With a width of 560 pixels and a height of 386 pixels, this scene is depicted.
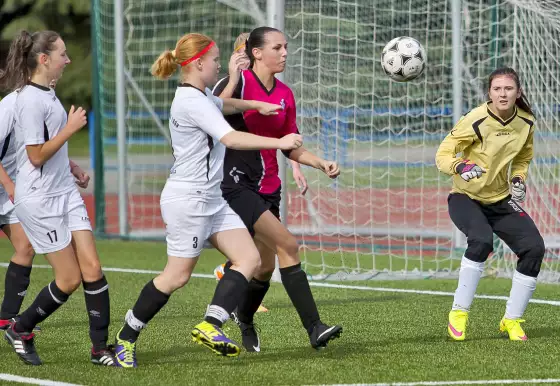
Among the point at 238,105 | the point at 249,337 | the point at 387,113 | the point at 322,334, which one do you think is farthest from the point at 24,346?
the point at 387,113

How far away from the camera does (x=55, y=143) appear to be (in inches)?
234

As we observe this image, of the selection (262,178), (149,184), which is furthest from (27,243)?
(149,184)

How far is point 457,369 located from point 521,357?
1.98ft

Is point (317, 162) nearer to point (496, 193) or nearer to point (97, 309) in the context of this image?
point (97, 309)

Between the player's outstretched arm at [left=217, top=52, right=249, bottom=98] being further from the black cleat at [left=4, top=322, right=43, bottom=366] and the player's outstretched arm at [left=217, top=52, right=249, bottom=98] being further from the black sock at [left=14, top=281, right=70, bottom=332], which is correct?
the black cleat at [left=4, top=322, right=43, bottom=366]

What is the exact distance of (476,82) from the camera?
1168cm

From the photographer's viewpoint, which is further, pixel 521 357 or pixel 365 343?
pixel 365 343

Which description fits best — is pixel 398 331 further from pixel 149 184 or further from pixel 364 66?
pixel 149 184

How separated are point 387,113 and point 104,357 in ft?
23.8

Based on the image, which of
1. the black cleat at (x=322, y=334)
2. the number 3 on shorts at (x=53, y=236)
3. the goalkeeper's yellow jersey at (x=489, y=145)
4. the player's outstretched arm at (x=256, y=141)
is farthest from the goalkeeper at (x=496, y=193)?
the number 3 on shorts at (x=53, y=236)

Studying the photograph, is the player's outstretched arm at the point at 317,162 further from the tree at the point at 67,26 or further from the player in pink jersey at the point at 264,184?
the tree at the point at 67,26

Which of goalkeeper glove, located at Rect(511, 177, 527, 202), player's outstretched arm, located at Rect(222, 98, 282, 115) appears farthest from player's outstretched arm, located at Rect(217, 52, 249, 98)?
goalkeeper glove, located at Rect(511, 177, 527, 202)

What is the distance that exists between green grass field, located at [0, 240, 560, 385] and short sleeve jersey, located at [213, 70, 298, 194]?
105 cm

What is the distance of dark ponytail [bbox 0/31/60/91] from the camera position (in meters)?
6.16
